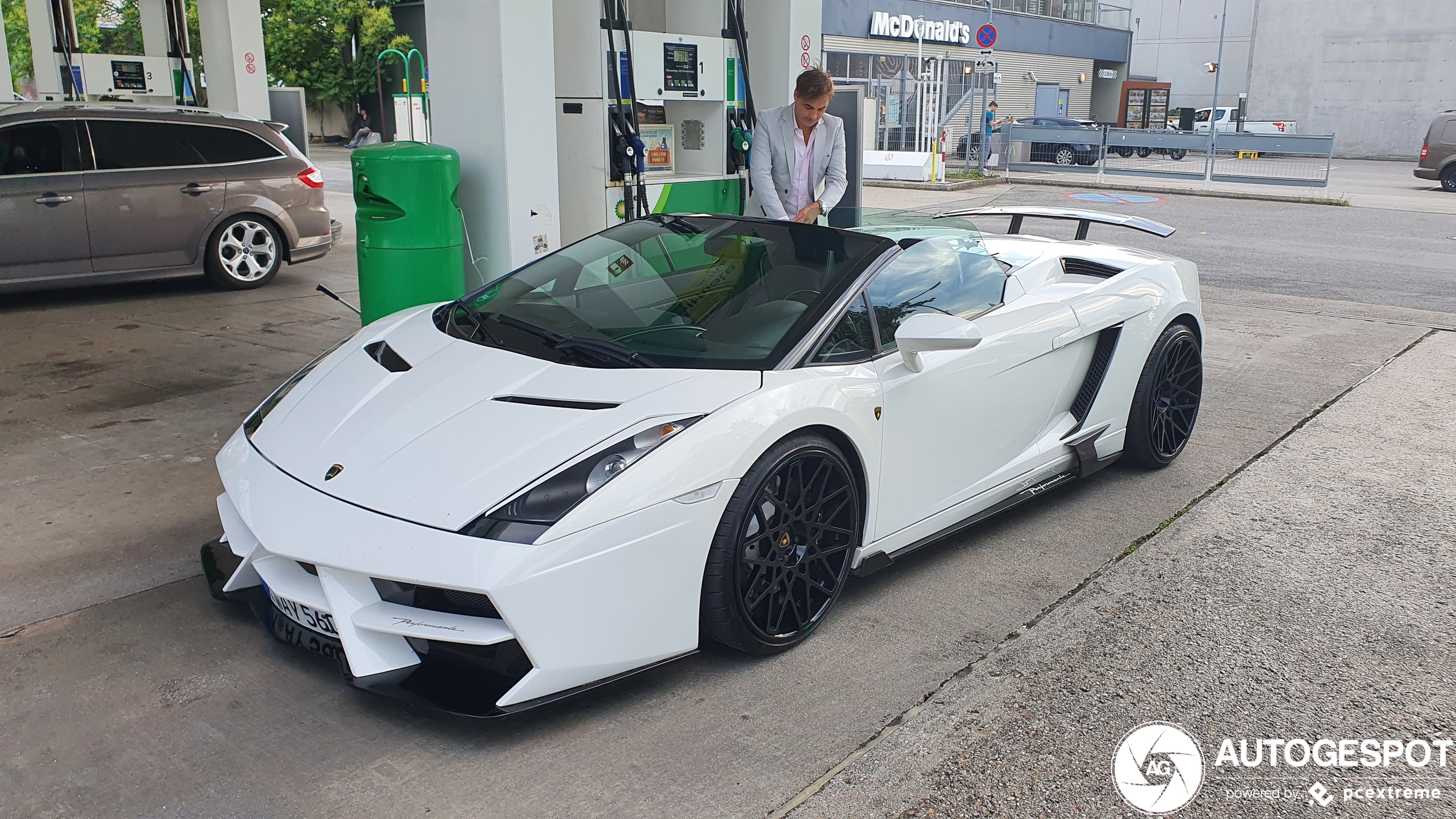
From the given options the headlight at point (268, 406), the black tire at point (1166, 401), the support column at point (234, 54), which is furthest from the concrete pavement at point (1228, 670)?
the support column at point (234, 54)

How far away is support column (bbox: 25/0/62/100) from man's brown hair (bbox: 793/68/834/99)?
12928 mm

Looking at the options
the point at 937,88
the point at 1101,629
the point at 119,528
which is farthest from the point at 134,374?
the point at 937,88

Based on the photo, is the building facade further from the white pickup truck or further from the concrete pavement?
the concrete pavement

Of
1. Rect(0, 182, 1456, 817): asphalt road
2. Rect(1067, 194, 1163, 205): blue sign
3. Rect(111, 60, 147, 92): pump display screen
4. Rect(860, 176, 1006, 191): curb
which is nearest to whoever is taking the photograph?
Rect(0, 182, 1456, 817): asphalt road

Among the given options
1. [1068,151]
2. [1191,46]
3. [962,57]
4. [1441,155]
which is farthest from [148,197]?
[1191,46]

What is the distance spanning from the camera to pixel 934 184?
22.1 m

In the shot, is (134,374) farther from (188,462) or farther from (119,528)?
(119,528)

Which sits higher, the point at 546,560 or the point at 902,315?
the point at 902,315

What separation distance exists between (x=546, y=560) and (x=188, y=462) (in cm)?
312

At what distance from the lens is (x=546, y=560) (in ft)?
8.86

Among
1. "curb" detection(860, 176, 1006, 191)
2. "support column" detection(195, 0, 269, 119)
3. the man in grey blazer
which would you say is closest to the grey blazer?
the man in grey blazer

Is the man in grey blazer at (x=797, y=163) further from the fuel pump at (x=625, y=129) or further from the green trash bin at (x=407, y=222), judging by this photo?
the green trash bin at (x=407, y=222)

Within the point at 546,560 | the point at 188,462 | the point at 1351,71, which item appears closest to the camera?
the point at 546,560

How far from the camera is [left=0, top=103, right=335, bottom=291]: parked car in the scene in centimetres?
827
